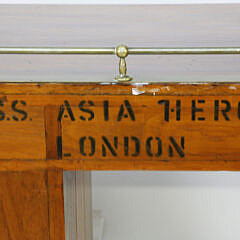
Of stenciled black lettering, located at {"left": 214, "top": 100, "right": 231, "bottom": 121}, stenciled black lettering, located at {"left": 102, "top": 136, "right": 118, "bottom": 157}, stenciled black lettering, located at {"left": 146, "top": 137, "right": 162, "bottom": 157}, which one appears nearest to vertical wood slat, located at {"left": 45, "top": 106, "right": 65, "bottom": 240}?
stenciled black lettering, located at {"left": 102, "top": 136, "right": 118, "bottom": 157}

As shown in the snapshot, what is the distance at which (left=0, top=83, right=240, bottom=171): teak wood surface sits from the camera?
2.79 feet

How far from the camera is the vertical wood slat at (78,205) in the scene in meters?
0.98

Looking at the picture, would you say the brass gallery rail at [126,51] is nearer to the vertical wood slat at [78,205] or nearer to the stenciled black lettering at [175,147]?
the stenciled black lettering at [175,147]

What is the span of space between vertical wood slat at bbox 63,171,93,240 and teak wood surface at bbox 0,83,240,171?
0.39 feet

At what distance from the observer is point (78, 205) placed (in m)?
1.12

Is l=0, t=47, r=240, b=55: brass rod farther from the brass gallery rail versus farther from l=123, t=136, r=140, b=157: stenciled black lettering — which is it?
l=123, t=136, r=140, b=157: stenciled black lettering

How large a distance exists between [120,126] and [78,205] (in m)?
0.38

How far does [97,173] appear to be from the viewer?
1.33 m

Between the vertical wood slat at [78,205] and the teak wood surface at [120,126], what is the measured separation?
0.39 feet

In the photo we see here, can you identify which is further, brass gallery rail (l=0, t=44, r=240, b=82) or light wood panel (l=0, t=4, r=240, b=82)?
light wood panel (l=0, t=4, r=240, b=82)

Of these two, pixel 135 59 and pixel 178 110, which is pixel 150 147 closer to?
pixel 178 110

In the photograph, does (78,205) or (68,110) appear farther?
(78,205)

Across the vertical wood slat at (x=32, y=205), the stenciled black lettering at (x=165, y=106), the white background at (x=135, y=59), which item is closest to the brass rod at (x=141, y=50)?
the stenciled black lettering at (x=165, y=106)

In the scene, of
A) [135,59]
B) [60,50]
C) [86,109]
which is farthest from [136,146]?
[135,59]
